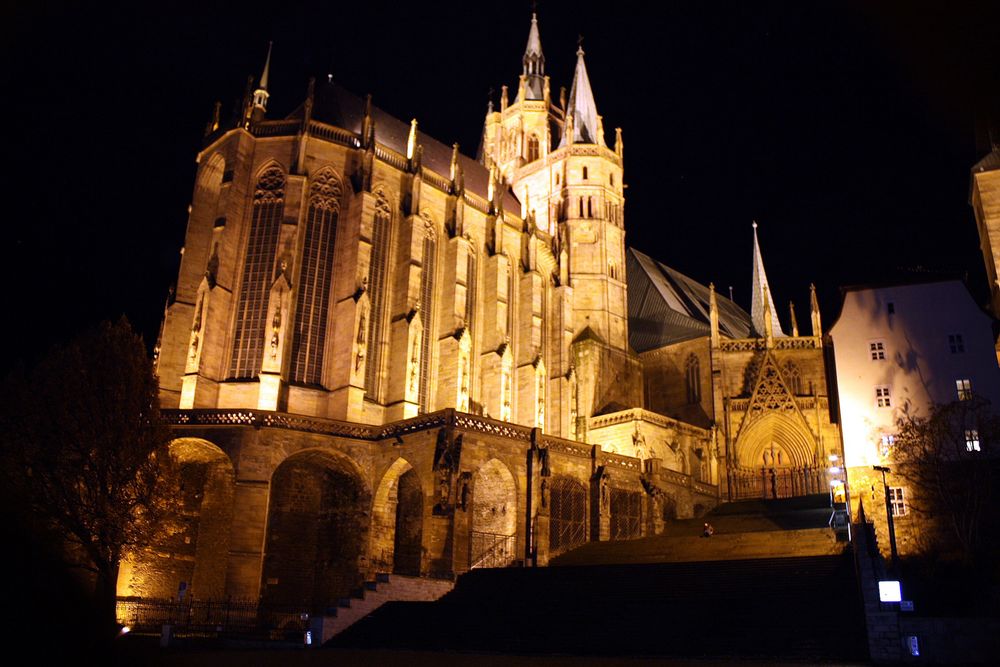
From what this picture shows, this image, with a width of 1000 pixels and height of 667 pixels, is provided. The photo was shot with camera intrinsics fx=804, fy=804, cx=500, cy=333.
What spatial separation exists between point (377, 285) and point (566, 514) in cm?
1295

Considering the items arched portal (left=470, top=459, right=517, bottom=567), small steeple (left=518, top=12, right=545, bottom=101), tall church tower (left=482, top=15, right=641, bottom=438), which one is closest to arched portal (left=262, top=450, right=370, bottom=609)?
arched portal (left=470, top=459, right=517, bottom=567)

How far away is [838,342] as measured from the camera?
29984mm

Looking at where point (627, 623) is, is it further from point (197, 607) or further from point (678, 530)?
point (678, 530)

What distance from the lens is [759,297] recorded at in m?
55.2

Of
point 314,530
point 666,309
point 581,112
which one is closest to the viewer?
point 314,530

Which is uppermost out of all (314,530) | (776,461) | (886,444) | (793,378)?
(793,378)

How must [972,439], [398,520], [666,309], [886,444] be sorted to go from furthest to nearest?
[666,309]
[398,520]
[886,444]
[972,439]

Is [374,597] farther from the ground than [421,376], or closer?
closer

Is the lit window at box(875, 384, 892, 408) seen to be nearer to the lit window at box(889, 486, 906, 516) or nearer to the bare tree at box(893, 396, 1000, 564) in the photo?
the bare tree at box(893, 396, 1000, 564)

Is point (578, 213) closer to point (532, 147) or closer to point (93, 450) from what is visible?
point (532, 147)

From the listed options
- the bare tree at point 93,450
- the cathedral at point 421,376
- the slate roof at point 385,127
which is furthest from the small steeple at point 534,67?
the bare tree at point 93,450

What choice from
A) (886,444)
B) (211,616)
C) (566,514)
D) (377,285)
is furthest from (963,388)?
→ (211,616)

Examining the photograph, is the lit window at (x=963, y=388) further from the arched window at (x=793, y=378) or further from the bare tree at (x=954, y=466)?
the arched window at (x=793, y=378)

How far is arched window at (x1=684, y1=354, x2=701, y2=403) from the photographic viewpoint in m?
43.8
